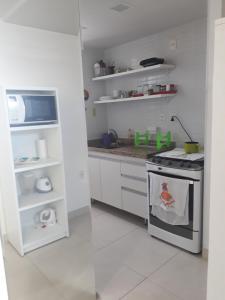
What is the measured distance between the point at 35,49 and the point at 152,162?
1491mm

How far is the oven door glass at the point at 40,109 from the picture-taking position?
141cm

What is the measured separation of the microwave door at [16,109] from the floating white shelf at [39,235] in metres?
0.69

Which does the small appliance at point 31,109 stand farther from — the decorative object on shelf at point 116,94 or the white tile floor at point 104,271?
the decorative object on shelf at point 116,94

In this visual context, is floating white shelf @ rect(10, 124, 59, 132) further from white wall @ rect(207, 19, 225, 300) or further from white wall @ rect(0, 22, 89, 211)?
white wall @ rect(207, 19, 225, 300)

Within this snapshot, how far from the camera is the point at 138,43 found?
9.93ft

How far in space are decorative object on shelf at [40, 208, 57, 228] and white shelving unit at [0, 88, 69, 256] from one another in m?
0.02

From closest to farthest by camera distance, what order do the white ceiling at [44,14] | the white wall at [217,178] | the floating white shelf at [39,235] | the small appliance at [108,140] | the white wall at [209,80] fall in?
the white wall at [217,178], the white ceiling at [44,14], the floating white shelf at [39,235], the white wall at [209,80], the small appliance at [108,140]

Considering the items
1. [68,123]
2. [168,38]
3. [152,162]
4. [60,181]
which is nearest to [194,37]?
[168,38]

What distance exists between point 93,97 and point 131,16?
85 cm

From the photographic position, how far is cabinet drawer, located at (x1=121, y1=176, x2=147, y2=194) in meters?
2.56

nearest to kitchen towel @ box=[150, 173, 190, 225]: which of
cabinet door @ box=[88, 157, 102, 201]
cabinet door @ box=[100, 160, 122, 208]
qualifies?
cabinet door @ box=[100, 160, 122, 208]

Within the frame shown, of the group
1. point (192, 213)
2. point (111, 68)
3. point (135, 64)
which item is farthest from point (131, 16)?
point (192, 213)

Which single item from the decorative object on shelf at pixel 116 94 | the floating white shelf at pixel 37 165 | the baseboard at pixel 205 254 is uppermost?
the decorative object on shelf at pixel 116 94

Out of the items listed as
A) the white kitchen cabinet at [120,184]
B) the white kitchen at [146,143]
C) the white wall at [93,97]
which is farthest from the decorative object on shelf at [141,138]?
the white wall at [93,97]
